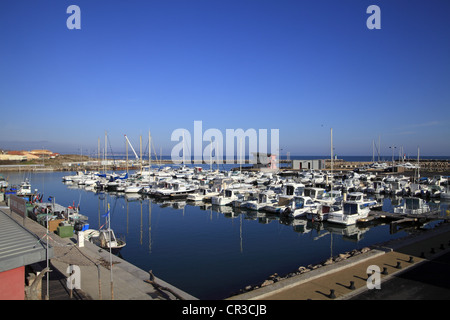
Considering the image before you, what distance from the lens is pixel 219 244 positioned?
21812 millimetres

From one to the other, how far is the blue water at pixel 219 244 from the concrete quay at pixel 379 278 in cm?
363

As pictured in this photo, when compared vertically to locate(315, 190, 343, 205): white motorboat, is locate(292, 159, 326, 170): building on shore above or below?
above

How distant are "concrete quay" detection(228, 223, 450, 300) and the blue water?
11.9 ft

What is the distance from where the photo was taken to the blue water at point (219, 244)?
1549 centimetres

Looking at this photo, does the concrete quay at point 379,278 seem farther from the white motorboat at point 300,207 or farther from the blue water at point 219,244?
the white motorboat at point 300,207

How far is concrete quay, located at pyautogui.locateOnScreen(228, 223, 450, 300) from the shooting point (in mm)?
9836

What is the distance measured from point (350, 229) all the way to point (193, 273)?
1599 cm

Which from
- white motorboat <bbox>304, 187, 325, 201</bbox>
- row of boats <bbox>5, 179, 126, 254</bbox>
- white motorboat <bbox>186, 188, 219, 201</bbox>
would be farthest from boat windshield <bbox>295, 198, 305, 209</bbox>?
row of boats <bbox>5, 179, 126, 254</bbox>

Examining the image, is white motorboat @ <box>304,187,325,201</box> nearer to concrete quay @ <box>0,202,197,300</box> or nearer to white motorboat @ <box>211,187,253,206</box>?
white motorboat @ <box>211,187,253,206</box>

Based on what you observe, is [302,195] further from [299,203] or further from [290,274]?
[290,274]

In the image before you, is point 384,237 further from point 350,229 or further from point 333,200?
point 333,200

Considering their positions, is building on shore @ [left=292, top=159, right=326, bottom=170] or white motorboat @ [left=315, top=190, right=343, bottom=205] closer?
white motorboat @ [left=315, top=190, right=343, bottom=205]

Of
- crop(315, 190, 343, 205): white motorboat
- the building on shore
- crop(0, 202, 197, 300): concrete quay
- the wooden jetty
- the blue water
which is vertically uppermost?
the building on shore

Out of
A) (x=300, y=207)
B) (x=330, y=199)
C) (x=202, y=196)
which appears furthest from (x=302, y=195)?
(x=202, y=196)
